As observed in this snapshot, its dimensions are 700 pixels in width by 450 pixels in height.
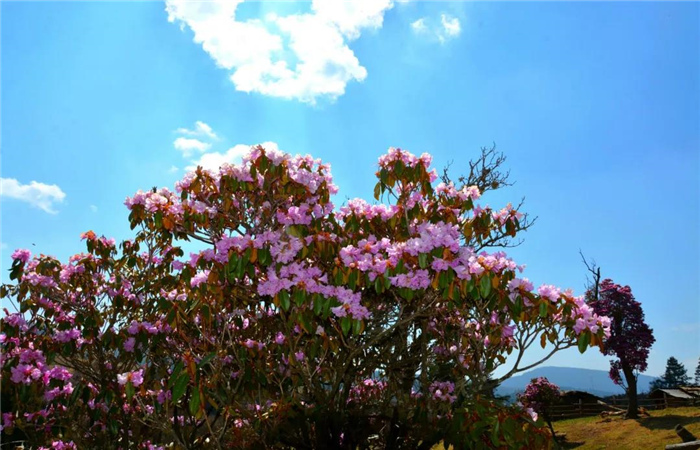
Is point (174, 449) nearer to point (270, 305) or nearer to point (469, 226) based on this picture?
point (270, 305)

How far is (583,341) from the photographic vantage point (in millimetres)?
5289

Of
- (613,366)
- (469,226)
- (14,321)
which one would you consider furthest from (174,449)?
(613,366)

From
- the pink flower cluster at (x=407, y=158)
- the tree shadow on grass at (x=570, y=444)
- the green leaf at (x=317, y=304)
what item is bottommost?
the tree shadow on grass at (x=570, y=444)

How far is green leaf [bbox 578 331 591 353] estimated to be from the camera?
207 inches

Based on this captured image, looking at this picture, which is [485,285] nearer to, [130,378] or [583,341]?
[583,341]

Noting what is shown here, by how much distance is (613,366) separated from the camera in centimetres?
2336

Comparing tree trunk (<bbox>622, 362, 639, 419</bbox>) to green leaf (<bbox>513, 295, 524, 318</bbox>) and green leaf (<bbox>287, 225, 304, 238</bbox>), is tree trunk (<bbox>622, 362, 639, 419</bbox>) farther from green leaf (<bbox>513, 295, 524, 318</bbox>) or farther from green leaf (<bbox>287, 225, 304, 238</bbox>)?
green leaf (<bbox>287, 225, 304, 238</bbox>)

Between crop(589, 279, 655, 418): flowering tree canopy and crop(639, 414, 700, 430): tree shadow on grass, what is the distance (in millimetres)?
1700

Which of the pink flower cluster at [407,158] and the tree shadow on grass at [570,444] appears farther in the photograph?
the tree shadow on grass at [570,444]

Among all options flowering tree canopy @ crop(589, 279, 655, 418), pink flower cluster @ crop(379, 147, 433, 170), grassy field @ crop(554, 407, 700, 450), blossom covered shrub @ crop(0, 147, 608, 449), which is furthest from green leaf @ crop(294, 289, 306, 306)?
flowering tree canopy @ crop(589, 279, 655, 418)

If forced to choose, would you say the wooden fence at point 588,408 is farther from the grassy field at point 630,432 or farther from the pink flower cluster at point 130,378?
the pink flower cluster at point 130,378

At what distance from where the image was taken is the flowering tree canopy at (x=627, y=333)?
2131 cm

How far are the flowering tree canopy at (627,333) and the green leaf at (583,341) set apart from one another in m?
17.6

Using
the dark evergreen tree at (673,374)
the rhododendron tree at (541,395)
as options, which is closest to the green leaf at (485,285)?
the rhododendron tree at (541,395)
